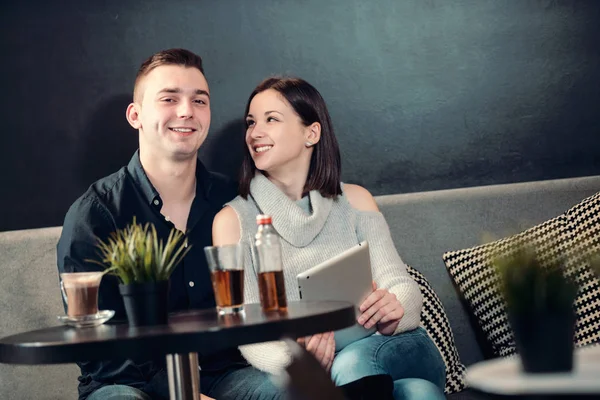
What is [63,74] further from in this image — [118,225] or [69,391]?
[69,391]

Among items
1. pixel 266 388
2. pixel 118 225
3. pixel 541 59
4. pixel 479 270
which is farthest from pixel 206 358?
pixel 541 59

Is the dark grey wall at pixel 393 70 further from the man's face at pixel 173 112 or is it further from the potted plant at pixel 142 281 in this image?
the potted plant at pixel 142 281

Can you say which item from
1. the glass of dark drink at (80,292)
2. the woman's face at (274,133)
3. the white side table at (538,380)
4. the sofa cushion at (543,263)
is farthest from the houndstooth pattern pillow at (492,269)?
the white side table at (538,380)

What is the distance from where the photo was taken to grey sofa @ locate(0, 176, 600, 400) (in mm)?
2695

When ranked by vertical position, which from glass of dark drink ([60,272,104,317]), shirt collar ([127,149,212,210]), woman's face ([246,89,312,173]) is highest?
woman's face ([246,89,312,173])

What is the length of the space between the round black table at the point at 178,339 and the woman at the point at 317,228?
0.44 meters

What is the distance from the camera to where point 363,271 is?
Answer: 222 centimetres

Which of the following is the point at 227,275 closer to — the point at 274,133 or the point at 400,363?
the point at 400,363

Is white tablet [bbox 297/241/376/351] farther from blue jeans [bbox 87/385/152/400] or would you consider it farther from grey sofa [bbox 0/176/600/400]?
grey sofa [bbox 0/176/600/400]

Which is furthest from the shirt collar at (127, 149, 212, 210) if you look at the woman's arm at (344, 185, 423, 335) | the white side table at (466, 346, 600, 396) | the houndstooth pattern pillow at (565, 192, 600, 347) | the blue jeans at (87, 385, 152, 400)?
the white side table at (466, 346, 600, 396)

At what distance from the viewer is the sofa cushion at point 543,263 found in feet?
8.41

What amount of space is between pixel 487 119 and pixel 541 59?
0.30 metres

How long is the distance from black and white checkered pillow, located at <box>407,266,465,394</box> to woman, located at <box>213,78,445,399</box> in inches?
8.8

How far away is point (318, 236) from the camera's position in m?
2.51
